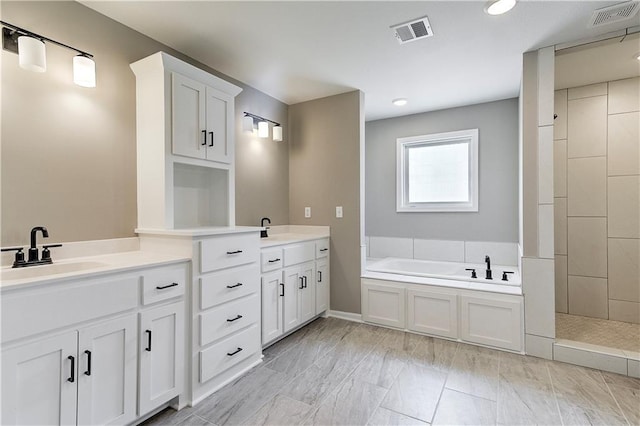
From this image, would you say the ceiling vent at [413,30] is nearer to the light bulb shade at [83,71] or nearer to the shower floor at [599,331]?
the light bulb shade at [83,71]

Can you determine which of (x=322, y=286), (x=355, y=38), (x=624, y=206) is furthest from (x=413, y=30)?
(x=624, y=206)

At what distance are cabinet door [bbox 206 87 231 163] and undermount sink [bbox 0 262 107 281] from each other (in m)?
1.05

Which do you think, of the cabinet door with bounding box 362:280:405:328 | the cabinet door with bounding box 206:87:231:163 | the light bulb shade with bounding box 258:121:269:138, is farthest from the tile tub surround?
the cabinet door with bounding box 206:87:231:163

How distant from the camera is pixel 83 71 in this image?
1717 millimetres

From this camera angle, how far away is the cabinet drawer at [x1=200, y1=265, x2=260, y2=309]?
1911mm

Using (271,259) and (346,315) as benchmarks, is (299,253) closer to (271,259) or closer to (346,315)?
(271,259)

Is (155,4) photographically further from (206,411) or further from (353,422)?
(353,422)

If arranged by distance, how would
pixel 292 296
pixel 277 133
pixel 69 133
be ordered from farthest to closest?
pixel 277 133 < pixel 292 296 < pixel 69 133

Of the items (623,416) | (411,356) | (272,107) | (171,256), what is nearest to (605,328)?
(623,416)

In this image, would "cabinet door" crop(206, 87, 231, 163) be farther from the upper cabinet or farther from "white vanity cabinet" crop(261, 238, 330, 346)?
"white vanity cabinet" crop(261, 238, 330, 346)

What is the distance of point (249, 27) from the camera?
2102 millimetres

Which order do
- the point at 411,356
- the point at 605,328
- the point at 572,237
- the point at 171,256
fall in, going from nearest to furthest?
the point at 171,256 < the point at 411,356 < the point at 605,328 < the point at 572,237

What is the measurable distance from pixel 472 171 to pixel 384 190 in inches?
44.3

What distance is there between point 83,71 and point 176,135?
1.88 feet
